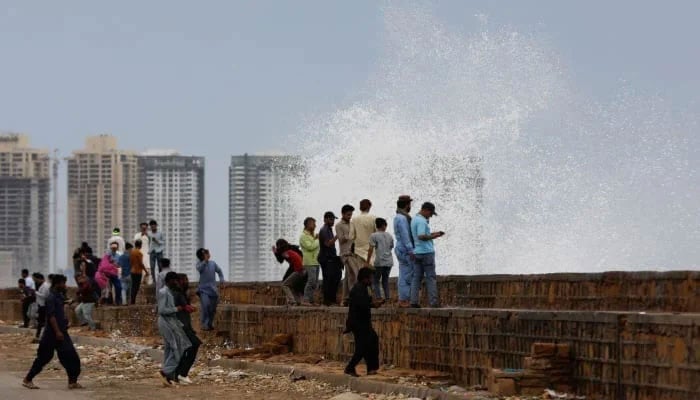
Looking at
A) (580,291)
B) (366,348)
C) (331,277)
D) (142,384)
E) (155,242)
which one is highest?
(155,242)

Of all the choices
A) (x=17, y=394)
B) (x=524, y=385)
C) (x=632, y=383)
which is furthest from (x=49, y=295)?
(x=632, y=383)

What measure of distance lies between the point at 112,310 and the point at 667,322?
64.4 feet

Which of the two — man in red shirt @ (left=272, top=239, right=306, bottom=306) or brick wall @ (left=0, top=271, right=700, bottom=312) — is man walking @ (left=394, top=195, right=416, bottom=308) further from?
man in red shirt @ (left=272, top=239, right=306, bottom=306)

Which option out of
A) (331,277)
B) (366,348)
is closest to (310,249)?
(331,277)

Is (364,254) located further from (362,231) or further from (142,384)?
(142,384)

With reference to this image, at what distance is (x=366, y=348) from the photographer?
57.9 feet

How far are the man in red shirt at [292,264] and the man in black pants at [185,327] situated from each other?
3259mm

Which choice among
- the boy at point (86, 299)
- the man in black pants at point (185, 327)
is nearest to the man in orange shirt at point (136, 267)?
the boy at point (86, 299)

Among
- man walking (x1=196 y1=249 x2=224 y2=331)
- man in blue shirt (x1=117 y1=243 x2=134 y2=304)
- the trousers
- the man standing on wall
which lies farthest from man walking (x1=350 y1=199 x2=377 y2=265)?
man in blue shirt (x1=117 y1=243 x2=134 y2=304)

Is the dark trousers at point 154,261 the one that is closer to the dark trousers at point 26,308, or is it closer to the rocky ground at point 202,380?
the rocky ground at point 202,380

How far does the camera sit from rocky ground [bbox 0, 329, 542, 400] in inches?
691

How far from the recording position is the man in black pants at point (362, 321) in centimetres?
1731

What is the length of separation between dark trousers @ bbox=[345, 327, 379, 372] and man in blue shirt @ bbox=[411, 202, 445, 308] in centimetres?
84

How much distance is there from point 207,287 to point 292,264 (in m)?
1.82
